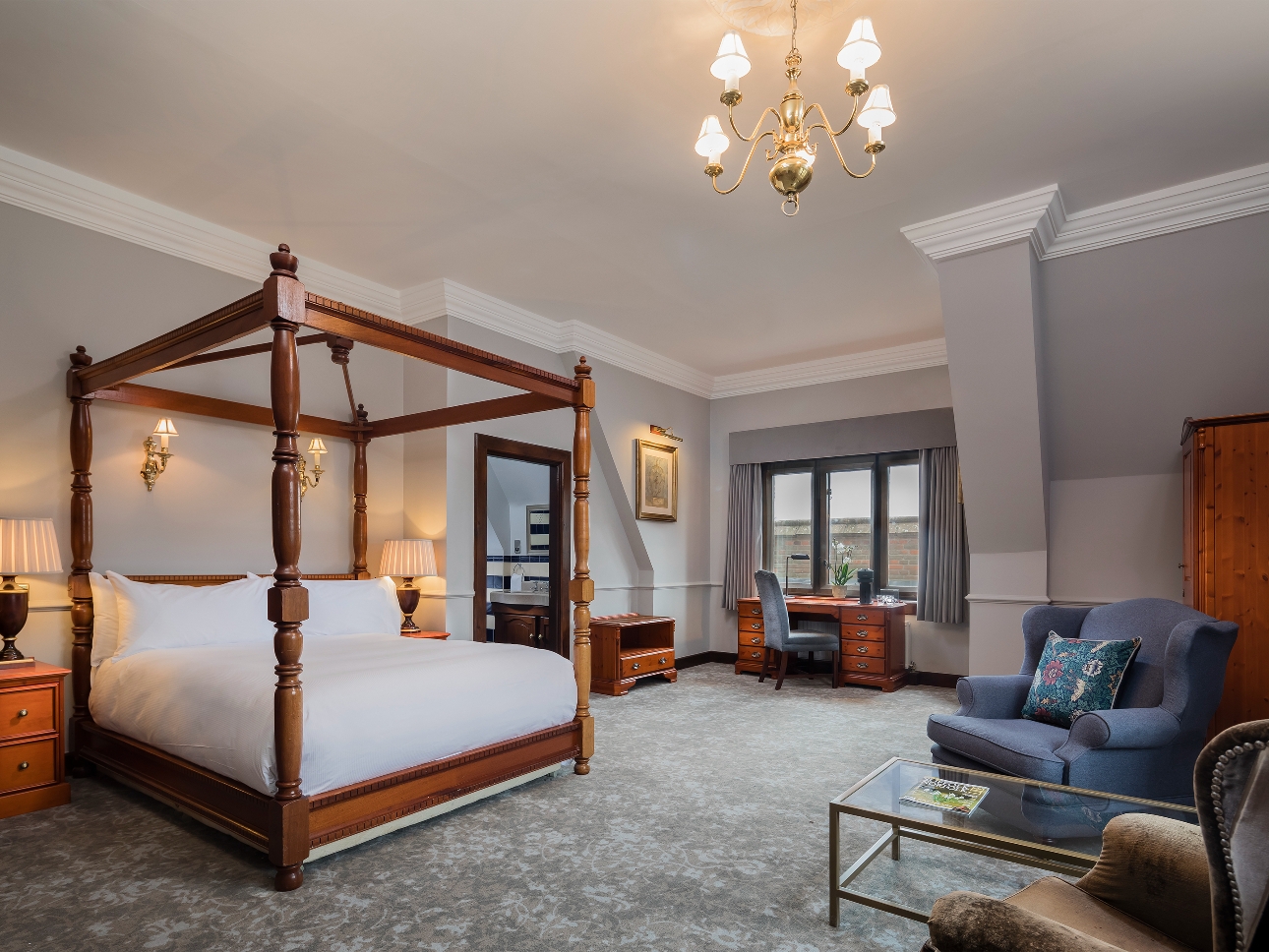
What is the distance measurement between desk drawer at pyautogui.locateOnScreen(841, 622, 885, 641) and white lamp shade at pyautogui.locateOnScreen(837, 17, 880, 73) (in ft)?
15.8

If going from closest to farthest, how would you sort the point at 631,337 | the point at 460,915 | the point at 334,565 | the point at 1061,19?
the point at 460,915, the point at 1061,19, the point at 334,565, the point at 631,337

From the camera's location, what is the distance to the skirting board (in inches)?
107

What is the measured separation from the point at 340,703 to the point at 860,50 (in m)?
2.78

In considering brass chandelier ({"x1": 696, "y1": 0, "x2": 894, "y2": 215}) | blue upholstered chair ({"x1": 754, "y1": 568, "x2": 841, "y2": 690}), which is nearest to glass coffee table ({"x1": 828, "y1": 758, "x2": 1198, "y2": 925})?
brass chandelier ({"x1": 696, "y1": 0, "x2": 894, "y2": 215})

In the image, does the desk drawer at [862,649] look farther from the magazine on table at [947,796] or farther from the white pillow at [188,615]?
the white pillow at [188,615]

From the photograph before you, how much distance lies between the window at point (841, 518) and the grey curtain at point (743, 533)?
0.46 feet

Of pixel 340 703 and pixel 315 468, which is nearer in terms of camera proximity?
pixel 340 703

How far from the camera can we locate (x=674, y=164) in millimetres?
3537

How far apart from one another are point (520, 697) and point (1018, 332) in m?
3.39

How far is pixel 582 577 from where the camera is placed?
383cm

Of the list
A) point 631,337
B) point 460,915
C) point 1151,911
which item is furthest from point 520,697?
point 631,337

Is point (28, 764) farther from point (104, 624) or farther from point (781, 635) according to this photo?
point (781, 635)

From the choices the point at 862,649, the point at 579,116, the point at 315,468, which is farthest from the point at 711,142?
the point at 862,649

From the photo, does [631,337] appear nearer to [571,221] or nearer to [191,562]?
[571,221]
